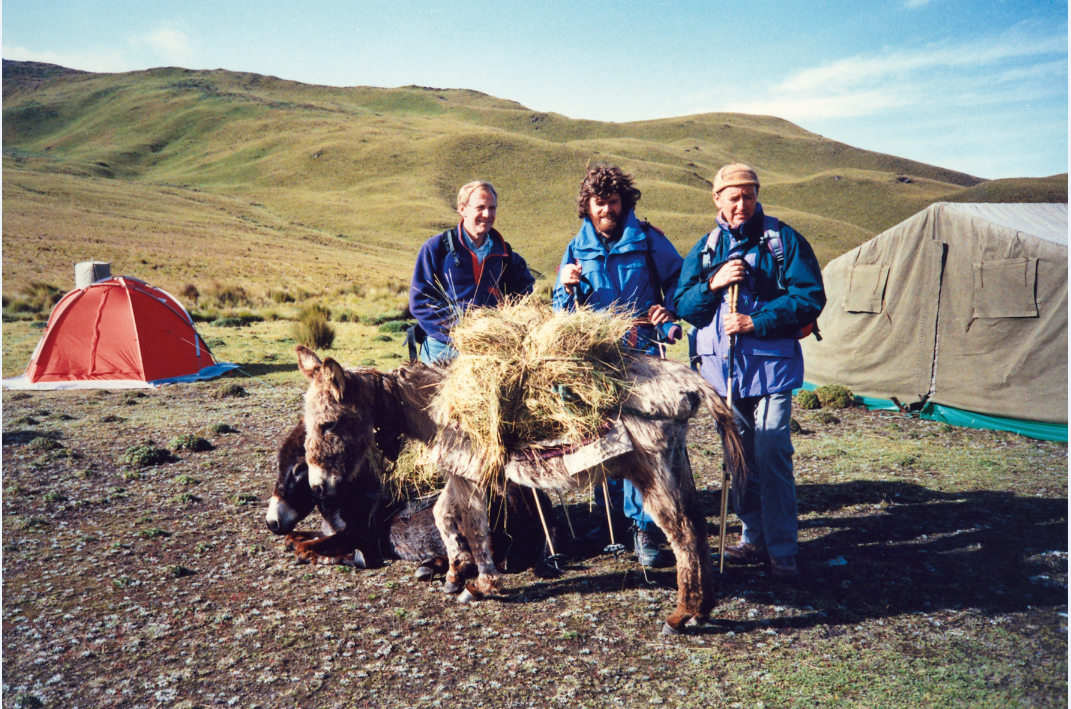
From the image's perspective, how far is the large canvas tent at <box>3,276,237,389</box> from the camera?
10.6m

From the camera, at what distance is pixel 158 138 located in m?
122

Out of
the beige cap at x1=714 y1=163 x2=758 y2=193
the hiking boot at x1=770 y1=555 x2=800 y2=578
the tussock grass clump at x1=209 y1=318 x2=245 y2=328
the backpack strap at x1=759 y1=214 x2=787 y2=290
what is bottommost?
the hiking boot at x1=770 y1=555 x2=800 y2=578

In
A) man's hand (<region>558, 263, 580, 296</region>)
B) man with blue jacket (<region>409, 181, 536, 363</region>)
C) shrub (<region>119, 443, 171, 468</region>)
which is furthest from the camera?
shrub (<region>119, 443, 171, 468</region>)

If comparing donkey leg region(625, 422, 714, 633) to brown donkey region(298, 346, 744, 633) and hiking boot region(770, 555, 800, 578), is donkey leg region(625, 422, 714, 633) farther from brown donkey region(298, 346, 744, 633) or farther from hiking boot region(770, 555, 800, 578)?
hiking boot region(770, 555, 800, 578)

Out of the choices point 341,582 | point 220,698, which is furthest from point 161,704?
point 341,582

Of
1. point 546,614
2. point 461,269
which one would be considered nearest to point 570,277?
point 461,269

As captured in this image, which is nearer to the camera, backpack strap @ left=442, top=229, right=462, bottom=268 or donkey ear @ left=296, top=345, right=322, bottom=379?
donkey ear @ left=296, top=345, right=322, bottom=379

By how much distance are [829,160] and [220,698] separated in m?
156

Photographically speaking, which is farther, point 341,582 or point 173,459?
point 173,459

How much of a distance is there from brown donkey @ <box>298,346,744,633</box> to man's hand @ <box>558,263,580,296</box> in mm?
826

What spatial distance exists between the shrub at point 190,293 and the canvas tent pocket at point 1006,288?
22.5 metres

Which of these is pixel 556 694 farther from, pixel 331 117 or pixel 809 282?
pixel 331 117

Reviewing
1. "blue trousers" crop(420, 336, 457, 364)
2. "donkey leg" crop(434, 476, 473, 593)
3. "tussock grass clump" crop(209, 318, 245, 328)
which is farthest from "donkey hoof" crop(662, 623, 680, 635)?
"tussock grass clump" crop(209, 318, 245, 328)

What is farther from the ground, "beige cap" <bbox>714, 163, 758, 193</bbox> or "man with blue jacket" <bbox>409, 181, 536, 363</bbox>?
"beige cap" <bbox>714, 163, 758, 193</bbox>
